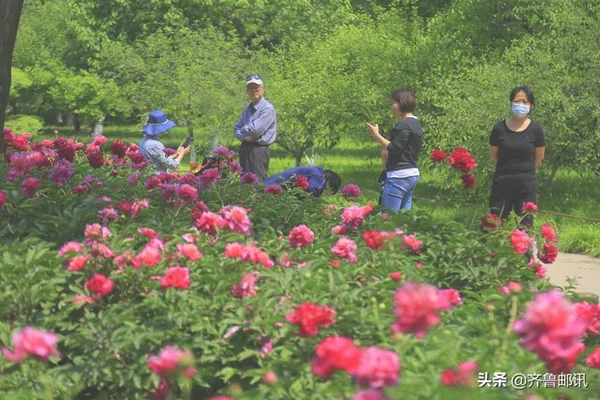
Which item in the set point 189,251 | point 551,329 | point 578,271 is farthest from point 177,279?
point 578,271

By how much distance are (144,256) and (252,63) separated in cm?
2300

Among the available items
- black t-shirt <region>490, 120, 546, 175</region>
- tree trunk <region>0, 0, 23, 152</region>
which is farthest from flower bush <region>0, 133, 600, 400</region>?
black t-shirt <region>490, 120, 546, 175</region>

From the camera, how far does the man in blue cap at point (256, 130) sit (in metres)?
9.91

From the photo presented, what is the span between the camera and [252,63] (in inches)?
1043

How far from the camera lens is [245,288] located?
378 centimetres

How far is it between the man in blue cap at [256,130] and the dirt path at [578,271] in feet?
9.82

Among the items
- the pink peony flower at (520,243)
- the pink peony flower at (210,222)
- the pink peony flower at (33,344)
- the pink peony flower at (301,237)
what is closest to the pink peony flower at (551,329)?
the pink peony flower at (33,344)

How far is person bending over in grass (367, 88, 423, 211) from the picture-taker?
8102 mm

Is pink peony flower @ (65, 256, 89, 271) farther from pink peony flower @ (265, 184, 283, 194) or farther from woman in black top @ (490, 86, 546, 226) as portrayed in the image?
woman in black top @ (490, 86, 546, 226)

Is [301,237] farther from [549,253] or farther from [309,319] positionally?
[549,253]

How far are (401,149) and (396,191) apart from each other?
1.31 ft

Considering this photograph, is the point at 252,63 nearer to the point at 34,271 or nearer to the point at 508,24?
the point at 508,24

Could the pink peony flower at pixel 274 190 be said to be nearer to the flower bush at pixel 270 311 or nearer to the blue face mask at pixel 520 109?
the flower bush at pixel 270 311

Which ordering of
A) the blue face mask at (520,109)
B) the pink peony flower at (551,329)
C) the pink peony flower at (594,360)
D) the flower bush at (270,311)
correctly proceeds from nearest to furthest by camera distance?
the pink peony flower at (551,329) → the flower bush at (270,311) → the pink peony flower at (594,360) → the blue face mask at (520,109)
